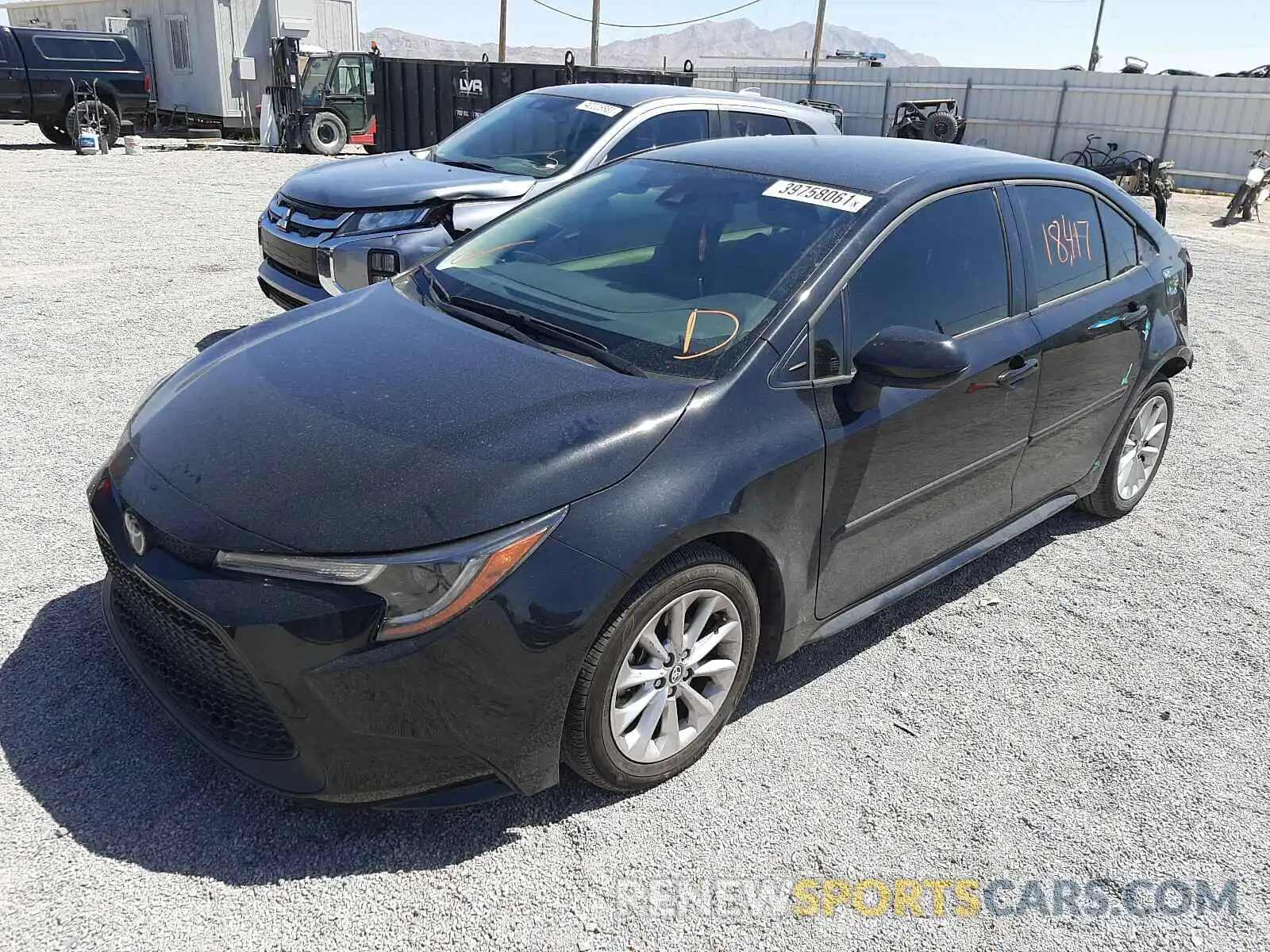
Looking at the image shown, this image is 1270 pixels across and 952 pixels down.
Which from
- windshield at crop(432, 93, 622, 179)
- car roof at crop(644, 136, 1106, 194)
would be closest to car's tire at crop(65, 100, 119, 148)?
windshield at crop(432, 93, 622, 179)

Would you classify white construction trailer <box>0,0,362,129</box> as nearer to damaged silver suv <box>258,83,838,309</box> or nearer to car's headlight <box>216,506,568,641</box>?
damaged silver suv <box>258,83,838,309</box>

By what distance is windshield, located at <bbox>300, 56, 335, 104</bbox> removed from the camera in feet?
65.3

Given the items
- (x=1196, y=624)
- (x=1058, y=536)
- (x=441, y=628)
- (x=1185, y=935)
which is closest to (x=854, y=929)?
(x=1185, y=935)

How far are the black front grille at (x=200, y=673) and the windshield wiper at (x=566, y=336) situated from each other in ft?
4.12

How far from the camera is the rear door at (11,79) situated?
18.7 m

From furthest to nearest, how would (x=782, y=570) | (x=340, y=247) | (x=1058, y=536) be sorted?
(x=340, y=247) < (x=1058, y=536) < (x=782, y=570)

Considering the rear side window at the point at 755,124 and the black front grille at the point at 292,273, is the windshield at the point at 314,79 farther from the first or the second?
the black front grille at the point at 292,273

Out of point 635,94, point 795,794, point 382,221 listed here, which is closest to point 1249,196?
point 635,94

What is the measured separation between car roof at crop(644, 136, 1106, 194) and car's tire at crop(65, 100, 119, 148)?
1860 cm

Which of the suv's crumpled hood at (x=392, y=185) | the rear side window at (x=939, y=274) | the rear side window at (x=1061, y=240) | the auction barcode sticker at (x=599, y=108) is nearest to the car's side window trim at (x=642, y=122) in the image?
the auction barcode sticker at (x=599, y=108)

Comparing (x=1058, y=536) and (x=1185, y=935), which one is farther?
(x=1058, y=536)

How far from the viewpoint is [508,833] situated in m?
2.62

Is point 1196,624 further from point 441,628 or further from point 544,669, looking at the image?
point 441,628

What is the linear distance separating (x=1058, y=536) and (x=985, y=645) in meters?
1.20
